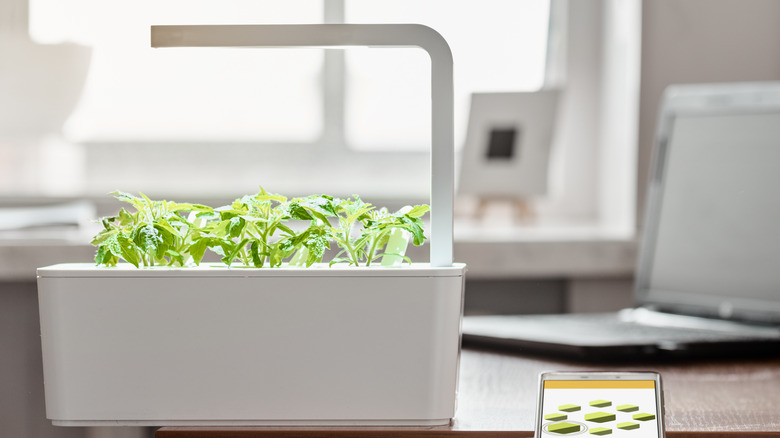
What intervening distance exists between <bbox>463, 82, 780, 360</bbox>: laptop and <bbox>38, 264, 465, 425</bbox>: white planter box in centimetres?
38

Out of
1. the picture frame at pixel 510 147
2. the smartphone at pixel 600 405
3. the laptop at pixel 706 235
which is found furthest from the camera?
the picture frame at pixel 510 147

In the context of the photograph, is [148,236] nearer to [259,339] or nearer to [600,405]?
[259,339]

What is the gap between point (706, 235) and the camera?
1047 millimetres

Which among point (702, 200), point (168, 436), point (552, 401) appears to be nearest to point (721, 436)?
A: point (552, 401)

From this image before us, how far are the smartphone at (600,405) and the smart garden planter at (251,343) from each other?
8cm

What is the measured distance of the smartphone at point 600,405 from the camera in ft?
1.67

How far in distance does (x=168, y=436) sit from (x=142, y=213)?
152mm

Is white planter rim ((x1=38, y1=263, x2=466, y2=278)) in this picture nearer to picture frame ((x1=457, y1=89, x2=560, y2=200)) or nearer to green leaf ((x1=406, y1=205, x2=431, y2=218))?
green leaf ((x1=406, y1=205, x2=431, y2=218))

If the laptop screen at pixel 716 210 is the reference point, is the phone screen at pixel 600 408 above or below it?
below

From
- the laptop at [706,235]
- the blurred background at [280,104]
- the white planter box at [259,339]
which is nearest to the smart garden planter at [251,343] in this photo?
the white planter box at [259,339]

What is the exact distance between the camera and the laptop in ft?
3.18

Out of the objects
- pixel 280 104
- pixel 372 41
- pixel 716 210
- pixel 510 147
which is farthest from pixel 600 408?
pixel 280 104

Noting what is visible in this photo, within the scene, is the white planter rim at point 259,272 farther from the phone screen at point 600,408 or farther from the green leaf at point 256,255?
the phone screen at point 600,408

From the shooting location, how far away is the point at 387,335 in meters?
0.52
